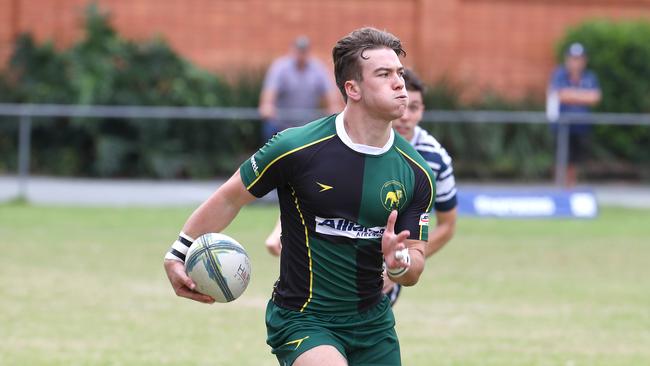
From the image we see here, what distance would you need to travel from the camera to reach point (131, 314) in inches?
414

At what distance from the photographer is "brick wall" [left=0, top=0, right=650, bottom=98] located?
22.1m

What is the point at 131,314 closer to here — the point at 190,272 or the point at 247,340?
the point at 247,340

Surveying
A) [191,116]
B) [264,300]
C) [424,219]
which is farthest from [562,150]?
[424,219]

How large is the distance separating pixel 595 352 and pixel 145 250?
22.1 feet

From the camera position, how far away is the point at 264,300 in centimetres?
1145

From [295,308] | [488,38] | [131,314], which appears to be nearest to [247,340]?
[131,314]

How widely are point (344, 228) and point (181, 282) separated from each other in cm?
81

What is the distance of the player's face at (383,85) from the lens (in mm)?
5457

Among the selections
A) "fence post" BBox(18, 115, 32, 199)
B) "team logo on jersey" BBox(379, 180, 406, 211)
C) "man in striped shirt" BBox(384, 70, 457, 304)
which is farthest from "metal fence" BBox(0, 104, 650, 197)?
"team logo on jersey" BBox(379, 180, 406, 211)

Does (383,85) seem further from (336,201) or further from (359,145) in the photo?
(336,201)

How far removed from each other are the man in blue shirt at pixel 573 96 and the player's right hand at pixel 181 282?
1412cm

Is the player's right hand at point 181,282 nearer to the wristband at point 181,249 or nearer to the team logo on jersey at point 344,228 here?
the wristband at point 181,249

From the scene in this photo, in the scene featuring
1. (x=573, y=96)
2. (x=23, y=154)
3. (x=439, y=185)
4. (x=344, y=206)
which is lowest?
(x=23, y=154)

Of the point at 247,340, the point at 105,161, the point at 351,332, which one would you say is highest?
the point at 351,332
